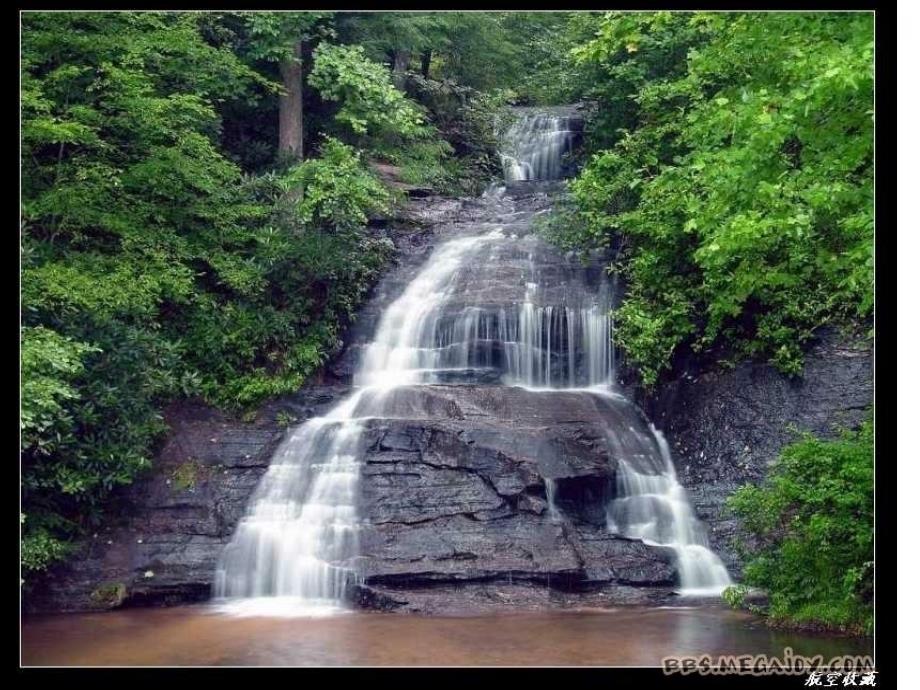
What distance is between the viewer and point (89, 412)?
13.2 metres

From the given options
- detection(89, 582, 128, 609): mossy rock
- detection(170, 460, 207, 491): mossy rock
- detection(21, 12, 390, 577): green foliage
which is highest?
detection(21, 12, 390, 577): green foliage

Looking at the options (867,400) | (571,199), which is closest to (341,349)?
(571,199)

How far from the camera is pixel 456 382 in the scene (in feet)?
55.1

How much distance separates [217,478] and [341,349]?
164 inches

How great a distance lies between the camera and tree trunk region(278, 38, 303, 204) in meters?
20.8

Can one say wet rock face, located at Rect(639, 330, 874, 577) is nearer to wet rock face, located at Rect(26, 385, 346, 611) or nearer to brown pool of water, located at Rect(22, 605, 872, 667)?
brown pool of water, located at Rect(22, 605, 872, 667)

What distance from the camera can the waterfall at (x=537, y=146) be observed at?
1046 inches

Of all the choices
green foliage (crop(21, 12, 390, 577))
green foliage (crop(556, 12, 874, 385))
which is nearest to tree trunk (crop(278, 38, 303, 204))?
green foliage (crop(21, 12, 390, 577))

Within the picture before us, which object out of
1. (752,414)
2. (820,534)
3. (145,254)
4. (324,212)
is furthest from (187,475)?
(820,534)

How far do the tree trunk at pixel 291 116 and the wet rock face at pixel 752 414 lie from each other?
9870 mm

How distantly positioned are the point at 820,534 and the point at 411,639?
440 cm

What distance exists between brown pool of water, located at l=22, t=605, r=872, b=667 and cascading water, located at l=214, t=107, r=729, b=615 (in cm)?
106

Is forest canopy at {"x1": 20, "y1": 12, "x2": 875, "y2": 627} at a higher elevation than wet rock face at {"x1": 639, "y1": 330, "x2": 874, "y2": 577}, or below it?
higher

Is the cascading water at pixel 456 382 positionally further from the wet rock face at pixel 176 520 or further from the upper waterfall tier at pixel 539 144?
the upper waterfall tier at pixel 539 144
